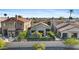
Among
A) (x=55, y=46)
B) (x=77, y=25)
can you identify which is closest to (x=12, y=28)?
(x=55, y=46)

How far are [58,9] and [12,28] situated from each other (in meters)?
0.59

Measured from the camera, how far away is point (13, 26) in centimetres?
310

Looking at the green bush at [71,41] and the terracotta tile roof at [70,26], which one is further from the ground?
the terracotta tile roof at [70,26]

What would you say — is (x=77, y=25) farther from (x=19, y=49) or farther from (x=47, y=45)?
(x=19, y=49)

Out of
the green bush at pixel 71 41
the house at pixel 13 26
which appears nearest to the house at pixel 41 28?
the house at pixel 13 26

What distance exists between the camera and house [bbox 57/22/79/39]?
3076 mm

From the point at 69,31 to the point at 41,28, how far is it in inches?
13.1

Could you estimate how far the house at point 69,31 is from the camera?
3076 millimetres

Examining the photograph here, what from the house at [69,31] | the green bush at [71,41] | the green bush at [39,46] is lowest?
the green bush at [39,46]

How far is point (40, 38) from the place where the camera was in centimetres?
312

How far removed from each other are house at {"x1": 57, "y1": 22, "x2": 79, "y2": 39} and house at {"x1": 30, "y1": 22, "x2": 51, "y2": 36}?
14 centimetres

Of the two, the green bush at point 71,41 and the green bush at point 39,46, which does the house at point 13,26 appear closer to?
the green bush at point 39,46

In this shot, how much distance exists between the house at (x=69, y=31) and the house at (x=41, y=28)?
0.14 metres
